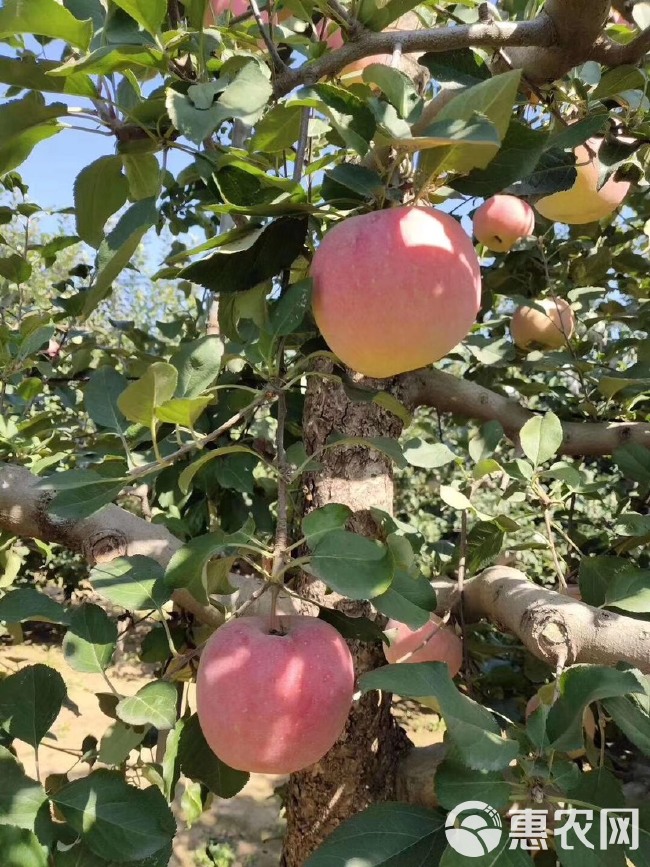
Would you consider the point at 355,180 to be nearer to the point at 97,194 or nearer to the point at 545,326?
the point at 97,194

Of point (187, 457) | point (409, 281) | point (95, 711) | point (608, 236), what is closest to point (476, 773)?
point (409, 281)

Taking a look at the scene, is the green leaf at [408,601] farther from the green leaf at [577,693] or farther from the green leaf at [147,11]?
the green leaf at [147,11]

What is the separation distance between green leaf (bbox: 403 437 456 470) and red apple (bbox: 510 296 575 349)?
641mm

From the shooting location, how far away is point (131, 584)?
748 millimetres

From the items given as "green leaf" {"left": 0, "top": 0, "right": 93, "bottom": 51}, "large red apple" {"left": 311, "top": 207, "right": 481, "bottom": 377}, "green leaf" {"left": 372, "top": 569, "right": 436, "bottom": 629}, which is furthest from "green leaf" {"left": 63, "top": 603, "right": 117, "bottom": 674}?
"green leaf" {"left": 0, "top": 0, "right": 93, "bottom": 51}

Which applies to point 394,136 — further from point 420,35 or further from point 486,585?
point 486,585

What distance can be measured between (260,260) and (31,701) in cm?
57

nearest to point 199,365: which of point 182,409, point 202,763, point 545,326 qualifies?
point 182,409

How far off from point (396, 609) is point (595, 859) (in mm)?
246

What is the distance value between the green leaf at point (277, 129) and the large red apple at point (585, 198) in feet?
1.92

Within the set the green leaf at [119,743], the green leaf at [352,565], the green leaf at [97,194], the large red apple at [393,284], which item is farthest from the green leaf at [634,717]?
the green leaf at [97,194]

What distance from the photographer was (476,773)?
23.3 inches

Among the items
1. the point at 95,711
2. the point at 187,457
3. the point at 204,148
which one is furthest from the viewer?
the point at 95,711

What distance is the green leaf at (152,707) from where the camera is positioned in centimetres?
64
